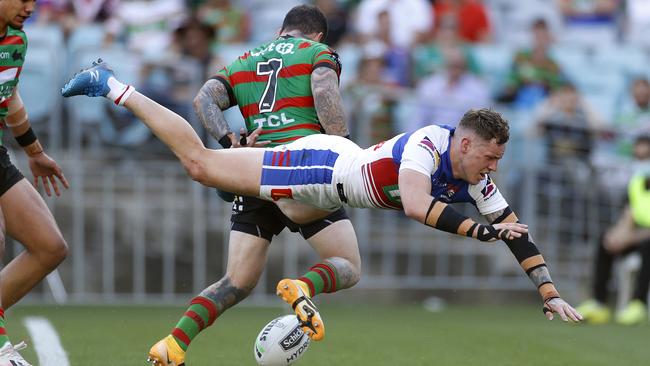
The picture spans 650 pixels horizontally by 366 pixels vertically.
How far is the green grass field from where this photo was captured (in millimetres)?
8984

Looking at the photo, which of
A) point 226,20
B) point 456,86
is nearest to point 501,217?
point 456,86

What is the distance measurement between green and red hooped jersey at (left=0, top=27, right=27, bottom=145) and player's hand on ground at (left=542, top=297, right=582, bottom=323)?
357cm

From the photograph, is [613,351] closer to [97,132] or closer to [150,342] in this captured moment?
[150,342]

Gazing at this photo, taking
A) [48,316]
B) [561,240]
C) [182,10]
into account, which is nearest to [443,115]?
[561,240]

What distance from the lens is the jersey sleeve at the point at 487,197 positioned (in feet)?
25.5

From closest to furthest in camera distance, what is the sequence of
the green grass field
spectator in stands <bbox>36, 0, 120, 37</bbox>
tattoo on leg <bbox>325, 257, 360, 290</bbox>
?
tattoo on leg <bbox>325, 257, 360, 290</bbox> < the green grass field < spectator in stands <bbox>36, 0, 120, 37</bbox>

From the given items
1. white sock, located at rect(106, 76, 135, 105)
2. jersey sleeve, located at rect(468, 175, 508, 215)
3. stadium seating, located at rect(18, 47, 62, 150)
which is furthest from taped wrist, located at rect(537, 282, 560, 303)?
stadium seating, located at rect(18, 47, 62, 150)

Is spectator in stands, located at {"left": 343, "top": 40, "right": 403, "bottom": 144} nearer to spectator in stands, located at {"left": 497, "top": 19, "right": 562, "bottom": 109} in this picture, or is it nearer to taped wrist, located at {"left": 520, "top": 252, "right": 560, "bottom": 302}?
spectator in stands, located at {"left": 497, "top": 19, "right": 562, "bottom": 109}

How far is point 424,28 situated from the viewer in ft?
57.0

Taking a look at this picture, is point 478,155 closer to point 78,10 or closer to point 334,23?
point 334,23

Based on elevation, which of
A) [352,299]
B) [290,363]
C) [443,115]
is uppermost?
[443,115]

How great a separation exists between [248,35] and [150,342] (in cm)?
776

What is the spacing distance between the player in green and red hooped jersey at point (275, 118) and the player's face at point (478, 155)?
1.02m

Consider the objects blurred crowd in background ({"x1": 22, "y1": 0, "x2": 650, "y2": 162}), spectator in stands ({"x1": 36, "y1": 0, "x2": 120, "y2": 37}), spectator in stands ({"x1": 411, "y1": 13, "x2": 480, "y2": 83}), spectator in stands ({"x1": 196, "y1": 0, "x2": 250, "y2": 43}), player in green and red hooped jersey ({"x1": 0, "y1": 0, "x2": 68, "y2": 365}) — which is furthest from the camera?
spectator in stands ({"x1": 196, "y1": 0, "x2": 250, "y2": 43})
